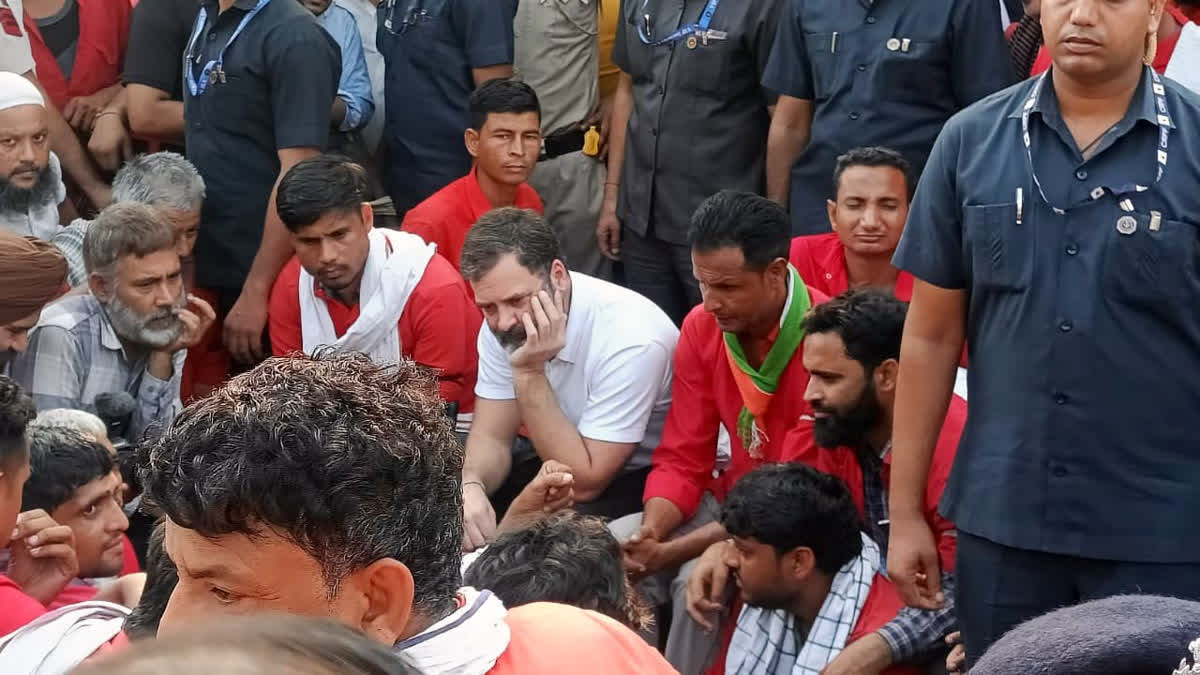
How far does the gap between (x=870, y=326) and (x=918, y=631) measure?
745mm

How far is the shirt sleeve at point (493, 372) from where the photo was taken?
14.8 feet

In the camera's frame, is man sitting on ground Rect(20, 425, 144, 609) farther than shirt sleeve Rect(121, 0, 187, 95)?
No

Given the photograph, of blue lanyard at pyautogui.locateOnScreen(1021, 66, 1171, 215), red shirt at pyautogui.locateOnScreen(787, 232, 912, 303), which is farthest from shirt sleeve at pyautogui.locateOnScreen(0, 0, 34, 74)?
blue lanyard at pyautogui.locateOnScreen(1021, 66, 1171, 215)

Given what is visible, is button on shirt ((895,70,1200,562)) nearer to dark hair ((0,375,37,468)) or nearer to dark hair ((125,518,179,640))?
dark hair ((125,518,179,640))

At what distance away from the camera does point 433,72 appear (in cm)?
562

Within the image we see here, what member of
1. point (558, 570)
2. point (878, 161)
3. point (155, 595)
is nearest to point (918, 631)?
point (558, 570)

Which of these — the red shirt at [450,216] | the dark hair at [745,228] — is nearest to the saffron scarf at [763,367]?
the dark hair at [745,228]

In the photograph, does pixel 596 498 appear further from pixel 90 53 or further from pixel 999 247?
pixel 90 53

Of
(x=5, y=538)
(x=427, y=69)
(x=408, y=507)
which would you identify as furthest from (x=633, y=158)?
(x=408, y=507)

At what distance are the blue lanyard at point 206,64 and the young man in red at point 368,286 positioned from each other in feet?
1.98

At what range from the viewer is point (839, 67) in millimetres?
4746

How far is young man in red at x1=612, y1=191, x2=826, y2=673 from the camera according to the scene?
417cm

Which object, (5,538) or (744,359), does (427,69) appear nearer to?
(744,359)

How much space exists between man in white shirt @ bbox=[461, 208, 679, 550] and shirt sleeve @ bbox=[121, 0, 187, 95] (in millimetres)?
1800
